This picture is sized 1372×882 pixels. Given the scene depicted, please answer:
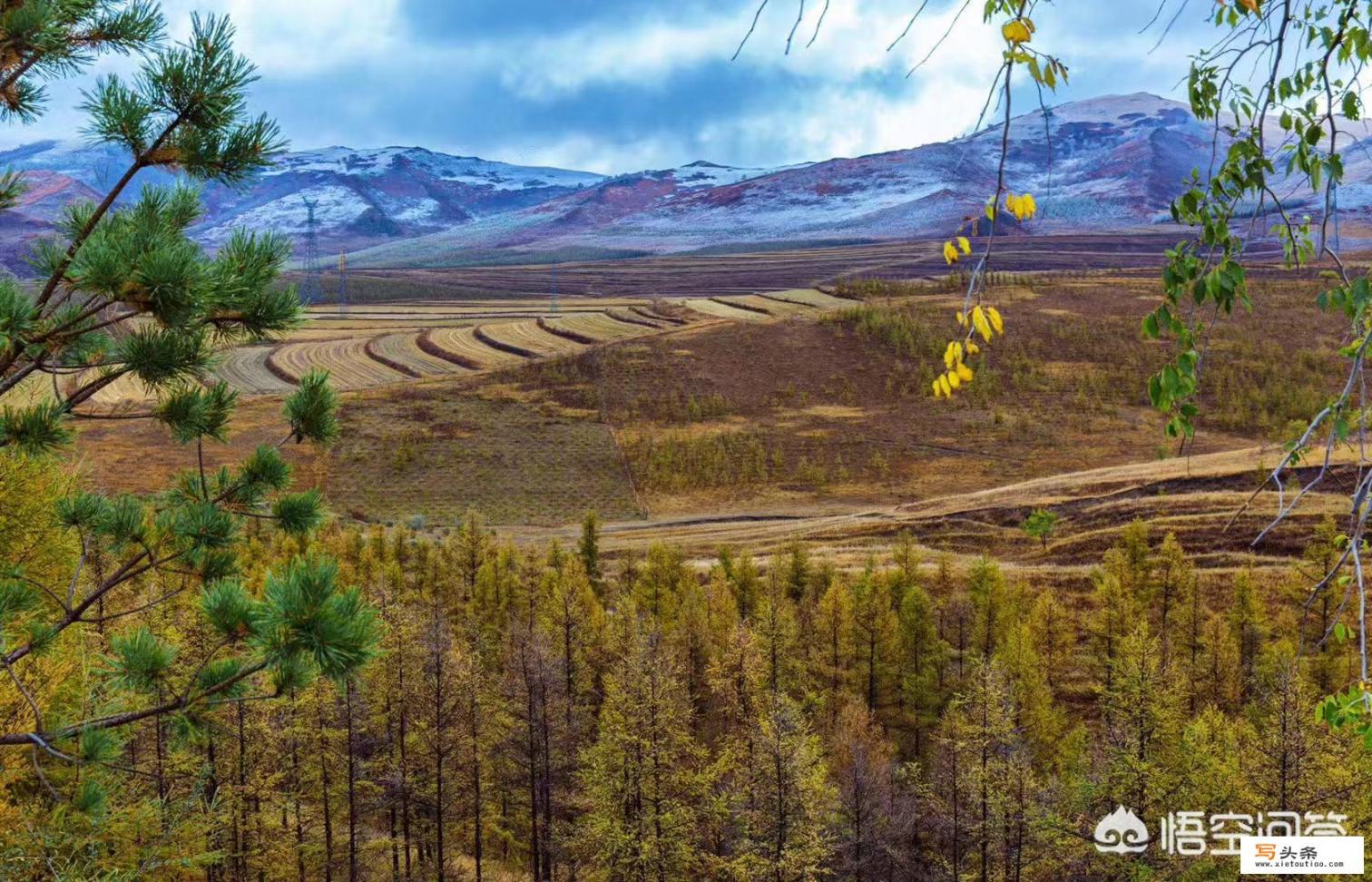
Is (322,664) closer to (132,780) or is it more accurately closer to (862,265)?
(132,780)

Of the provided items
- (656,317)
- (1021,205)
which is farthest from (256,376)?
A: (1021,205)

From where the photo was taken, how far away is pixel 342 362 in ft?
312

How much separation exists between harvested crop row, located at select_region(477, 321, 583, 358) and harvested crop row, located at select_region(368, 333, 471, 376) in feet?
27.1

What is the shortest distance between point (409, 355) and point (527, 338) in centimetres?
1455

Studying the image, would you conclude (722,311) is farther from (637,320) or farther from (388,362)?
(388,362)

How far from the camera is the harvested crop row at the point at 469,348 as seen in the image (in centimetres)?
9512

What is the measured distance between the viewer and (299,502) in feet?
18.5

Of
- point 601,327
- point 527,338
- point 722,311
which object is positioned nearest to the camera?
point 527,338

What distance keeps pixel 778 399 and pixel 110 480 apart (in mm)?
53251

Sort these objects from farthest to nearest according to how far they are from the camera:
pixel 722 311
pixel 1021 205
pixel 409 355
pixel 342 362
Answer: pixel 722 311, pixel 409 355, pixel 342 362, pixel 1021 205

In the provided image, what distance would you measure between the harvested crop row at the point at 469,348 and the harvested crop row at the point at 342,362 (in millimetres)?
8312

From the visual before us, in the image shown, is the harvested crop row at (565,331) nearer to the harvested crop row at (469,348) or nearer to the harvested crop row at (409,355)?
the harvested crop row at (469,348)

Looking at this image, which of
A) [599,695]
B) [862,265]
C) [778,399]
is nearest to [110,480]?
[599,695]

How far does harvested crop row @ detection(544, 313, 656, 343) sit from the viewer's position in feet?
346
